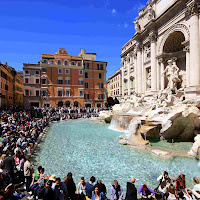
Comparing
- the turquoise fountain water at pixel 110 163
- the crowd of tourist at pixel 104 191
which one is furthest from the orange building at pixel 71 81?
the crowd of tourist at pixel 104 191

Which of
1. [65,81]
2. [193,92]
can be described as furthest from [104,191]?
[65,81]

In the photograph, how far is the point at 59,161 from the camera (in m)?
Result: 7.84

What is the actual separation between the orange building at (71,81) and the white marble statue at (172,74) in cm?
2232

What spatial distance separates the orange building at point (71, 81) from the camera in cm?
3559

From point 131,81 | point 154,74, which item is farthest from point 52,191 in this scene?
point 131,81

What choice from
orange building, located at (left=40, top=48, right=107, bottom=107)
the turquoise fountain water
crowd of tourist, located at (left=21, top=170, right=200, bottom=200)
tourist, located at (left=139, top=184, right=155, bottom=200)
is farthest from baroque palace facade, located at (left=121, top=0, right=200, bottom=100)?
tourist, located at (left=139, top=184, right=155, bottom=200)

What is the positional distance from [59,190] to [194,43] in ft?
56.5

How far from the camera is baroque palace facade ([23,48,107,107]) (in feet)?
114

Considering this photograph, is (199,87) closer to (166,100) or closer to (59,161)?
(166,100)

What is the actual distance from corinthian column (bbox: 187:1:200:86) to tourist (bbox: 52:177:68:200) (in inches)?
616

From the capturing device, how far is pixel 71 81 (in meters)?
37.5

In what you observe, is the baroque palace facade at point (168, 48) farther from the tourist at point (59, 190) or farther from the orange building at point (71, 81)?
the tourist at point (59, 190)

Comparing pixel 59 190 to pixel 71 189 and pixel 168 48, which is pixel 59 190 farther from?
pixel 168 48

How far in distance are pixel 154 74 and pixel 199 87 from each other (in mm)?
7887
